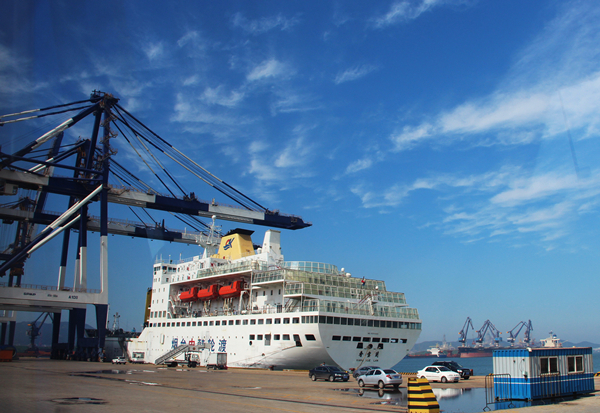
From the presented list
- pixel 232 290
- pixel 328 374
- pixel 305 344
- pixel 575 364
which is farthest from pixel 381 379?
pixel 232 290

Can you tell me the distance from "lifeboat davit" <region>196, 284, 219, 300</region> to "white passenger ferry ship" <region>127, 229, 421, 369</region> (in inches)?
3.3

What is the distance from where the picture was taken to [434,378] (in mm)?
27172

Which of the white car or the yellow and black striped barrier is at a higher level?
the yellow and black striped barrier

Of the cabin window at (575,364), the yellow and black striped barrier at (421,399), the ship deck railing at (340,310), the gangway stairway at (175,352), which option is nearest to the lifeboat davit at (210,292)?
the ship deck railing at (340,310)

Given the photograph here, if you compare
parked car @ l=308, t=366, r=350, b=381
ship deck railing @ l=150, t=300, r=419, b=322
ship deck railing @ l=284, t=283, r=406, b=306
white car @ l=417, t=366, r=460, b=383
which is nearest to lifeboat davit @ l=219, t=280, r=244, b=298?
ship deck railing @ l=150, t=300, r=419, b=322

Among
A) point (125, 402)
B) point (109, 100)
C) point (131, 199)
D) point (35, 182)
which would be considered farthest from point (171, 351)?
point (125, 402)

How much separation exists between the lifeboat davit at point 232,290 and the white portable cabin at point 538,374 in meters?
29.0

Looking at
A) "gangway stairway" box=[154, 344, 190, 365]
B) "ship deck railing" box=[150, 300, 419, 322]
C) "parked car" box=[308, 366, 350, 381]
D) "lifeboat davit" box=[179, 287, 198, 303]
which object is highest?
"lifeboat davit" box=[179, 287, 198, 303]

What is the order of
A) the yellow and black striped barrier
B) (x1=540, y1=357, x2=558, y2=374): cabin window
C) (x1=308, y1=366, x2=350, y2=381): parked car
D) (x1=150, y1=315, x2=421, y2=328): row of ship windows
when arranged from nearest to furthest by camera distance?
the yellow and black striped barrier, (x1=540, y1=357, x2=558, y2=374): cabin window, (x1=308, y1=366, x2=350, y2=381): parked car, (x1=150, y1=315, x2=421, y2=328): row of ship windows

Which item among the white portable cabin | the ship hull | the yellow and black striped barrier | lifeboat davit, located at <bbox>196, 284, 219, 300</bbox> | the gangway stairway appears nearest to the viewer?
the yellow and black striped barrier

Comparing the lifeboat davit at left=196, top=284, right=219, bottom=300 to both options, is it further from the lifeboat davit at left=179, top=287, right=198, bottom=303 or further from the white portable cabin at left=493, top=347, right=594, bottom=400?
the white portable cabin at left=493, top=347, right=594, bottom=400

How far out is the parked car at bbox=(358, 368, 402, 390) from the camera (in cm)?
2300

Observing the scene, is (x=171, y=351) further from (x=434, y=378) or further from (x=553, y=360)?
(x=553, y=360)

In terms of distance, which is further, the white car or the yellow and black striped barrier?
the white car
